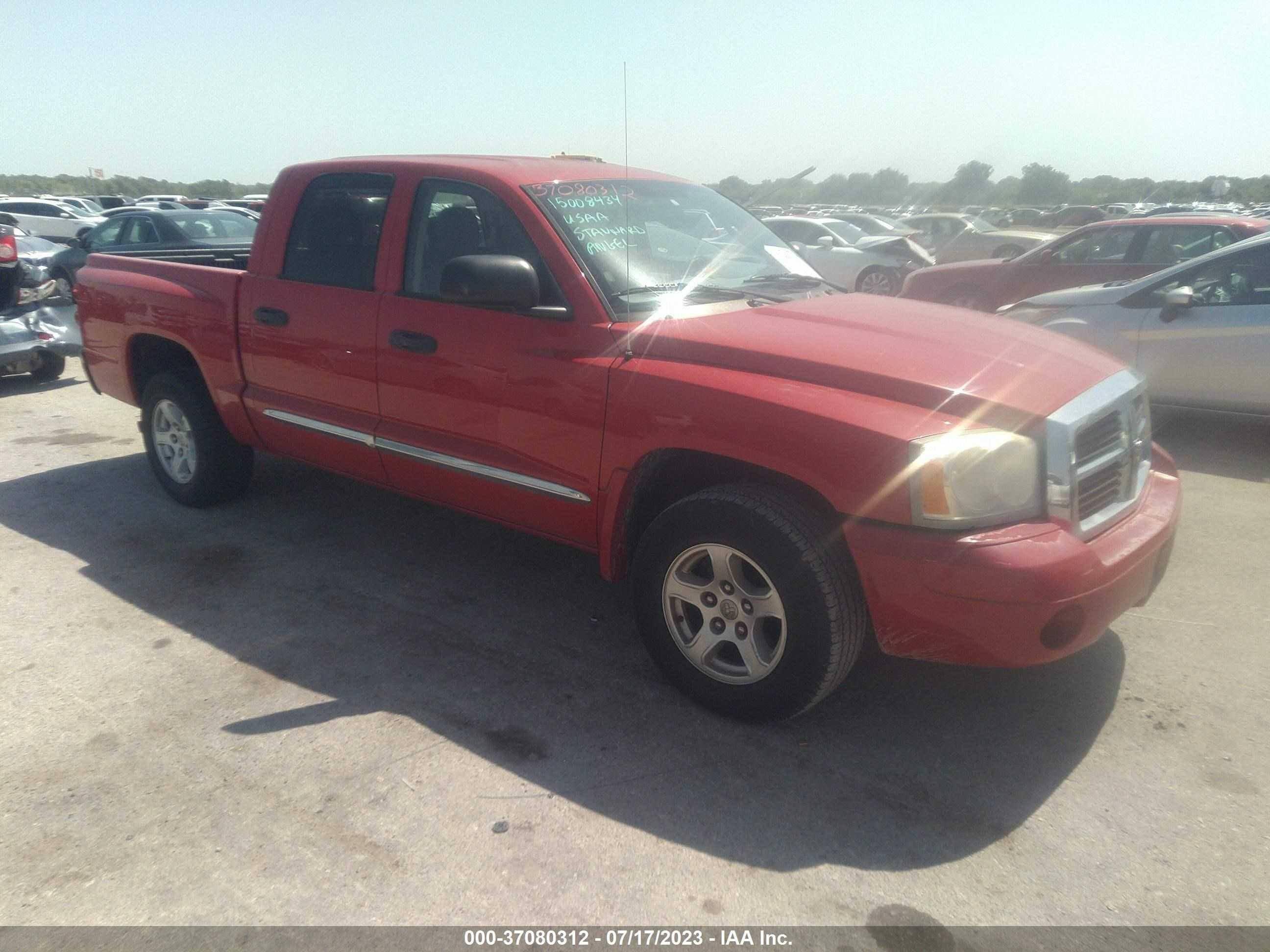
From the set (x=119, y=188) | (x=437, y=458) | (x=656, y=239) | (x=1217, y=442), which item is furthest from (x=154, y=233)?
(x=119, y=188)

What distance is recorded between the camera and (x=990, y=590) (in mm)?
2713

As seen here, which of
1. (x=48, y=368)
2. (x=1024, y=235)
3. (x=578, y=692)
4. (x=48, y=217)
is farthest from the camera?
(x=48, y=217)

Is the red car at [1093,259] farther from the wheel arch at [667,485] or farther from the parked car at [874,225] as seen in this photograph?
the parked car at [874,225]

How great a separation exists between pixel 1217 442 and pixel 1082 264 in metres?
3.23

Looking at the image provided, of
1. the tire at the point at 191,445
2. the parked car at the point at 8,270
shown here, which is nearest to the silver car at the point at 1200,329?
the tire at the point at 191,445

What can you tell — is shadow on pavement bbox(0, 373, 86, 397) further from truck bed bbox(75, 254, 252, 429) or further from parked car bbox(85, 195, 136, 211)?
parked car bbox(85, 195, 136, 211)

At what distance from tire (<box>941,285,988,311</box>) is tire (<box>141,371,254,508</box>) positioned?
744 centimetres

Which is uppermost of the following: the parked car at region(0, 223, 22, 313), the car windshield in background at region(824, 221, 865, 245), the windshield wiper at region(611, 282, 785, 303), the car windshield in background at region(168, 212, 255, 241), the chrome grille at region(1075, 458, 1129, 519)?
the car windshield in background at region(824, 221, 865, 245)

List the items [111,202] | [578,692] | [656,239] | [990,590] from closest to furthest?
1. [990,590]
2. [578,692]
3. [656,239]
4. [111,202]

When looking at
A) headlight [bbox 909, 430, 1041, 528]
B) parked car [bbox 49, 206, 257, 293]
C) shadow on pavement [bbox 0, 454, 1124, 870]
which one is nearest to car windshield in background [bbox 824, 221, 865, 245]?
parked car [bbox 49, 206, 257, 293]

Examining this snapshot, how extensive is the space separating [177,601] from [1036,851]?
3.57 metres

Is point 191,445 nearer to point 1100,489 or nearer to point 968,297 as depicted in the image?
point 1100,489

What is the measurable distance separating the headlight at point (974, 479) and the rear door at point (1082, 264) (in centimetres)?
715

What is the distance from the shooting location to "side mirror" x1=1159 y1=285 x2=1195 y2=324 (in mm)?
6465
